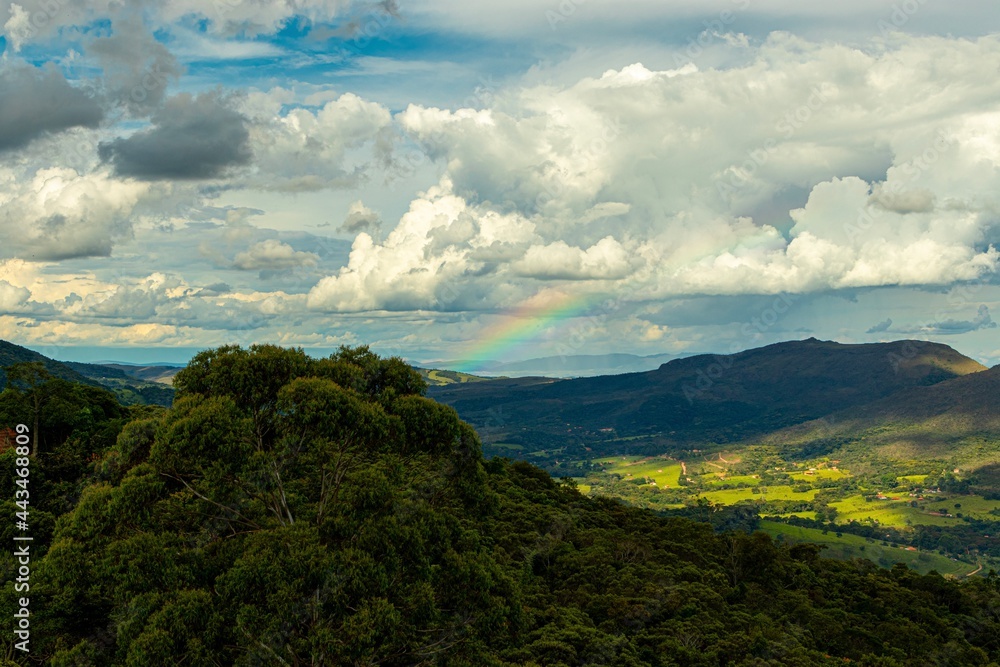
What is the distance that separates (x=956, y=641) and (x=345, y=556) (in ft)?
235

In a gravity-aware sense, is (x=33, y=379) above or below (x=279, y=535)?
above

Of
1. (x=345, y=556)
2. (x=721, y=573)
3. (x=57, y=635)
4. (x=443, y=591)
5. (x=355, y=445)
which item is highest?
(x=355, y=445)

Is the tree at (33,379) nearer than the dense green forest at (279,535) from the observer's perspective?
No

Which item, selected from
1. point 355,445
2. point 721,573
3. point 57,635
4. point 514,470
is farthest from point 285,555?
point 514,470

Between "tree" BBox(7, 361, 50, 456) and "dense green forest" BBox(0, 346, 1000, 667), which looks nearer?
"dense green forest" BBox(0, 346, 1000, 667)

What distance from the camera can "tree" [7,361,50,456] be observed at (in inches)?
2295

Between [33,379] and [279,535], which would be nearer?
[279,535]

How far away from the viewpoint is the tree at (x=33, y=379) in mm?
58281

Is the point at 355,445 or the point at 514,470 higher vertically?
the point at 355,445

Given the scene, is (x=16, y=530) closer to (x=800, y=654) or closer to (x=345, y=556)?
(x=345, y=556)

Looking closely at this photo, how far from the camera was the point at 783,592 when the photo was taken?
74938mm

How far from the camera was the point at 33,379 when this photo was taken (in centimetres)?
5969

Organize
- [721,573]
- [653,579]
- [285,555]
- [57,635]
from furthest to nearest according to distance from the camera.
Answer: [721,573], [653,579], [57,635], [285,555]

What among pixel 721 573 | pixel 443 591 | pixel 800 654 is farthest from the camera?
pixel 721 573
